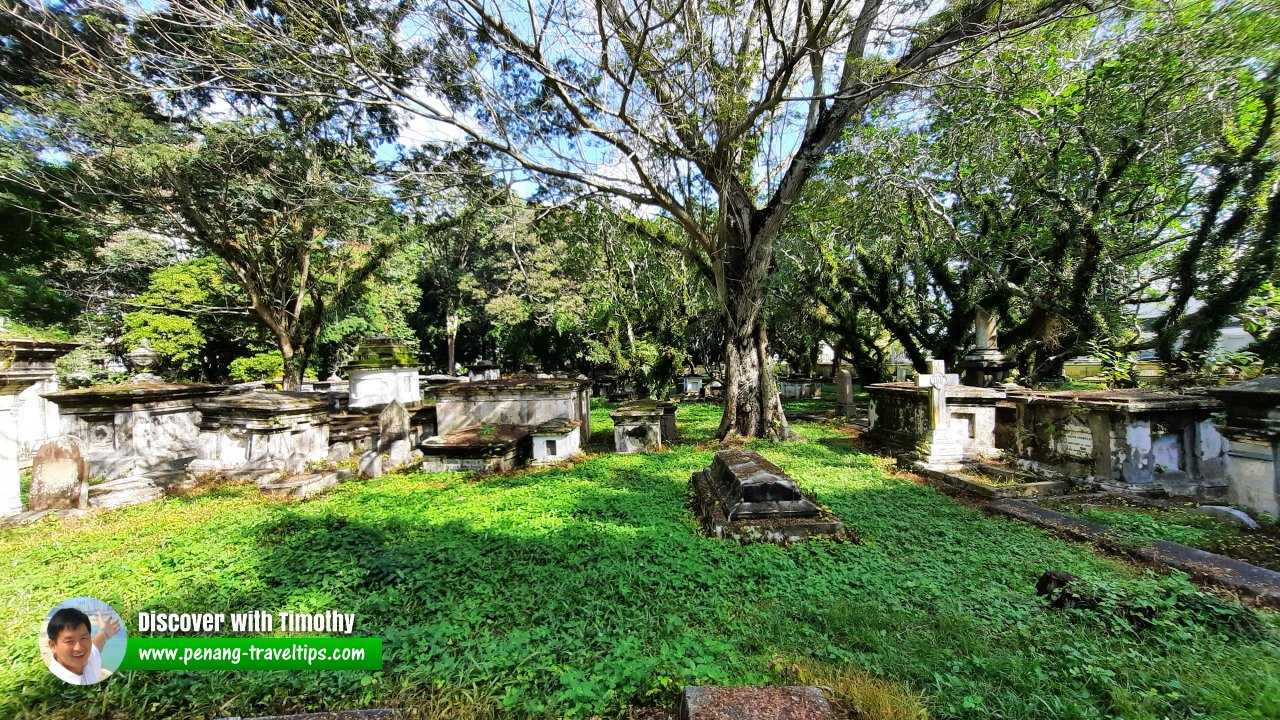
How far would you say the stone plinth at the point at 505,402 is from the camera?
335 inches

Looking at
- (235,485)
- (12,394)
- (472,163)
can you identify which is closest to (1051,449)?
(472,163)

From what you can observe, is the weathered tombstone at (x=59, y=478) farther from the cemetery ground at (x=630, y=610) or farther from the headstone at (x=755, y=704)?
the headstone at (x=755, y=704)

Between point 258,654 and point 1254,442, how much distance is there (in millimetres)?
7144

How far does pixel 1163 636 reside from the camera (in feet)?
7.58

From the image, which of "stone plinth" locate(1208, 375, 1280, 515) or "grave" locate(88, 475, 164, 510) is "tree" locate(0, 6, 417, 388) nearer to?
"grave" locate(88, 475, 164, 510)

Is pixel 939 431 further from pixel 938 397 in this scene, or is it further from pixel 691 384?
pixel 691 384

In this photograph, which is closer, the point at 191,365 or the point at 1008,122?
the point at 1008,122

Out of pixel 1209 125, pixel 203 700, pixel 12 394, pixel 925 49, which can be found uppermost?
pixel 925 49

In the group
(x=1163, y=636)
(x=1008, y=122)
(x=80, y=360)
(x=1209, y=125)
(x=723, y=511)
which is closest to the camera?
(x=1163, y=636)

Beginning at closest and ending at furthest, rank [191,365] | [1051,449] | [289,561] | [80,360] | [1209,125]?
[289,561]
[1051,449]
[1209,125]
[80,360]
[191,365]

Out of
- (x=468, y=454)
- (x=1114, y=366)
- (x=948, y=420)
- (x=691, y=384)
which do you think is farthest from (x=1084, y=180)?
(x=691, y=384)

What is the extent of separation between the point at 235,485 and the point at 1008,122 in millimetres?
13533

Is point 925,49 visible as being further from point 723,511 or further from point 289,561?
point 289,561

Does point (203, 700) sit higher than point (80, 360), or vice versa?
point (80, 360)
